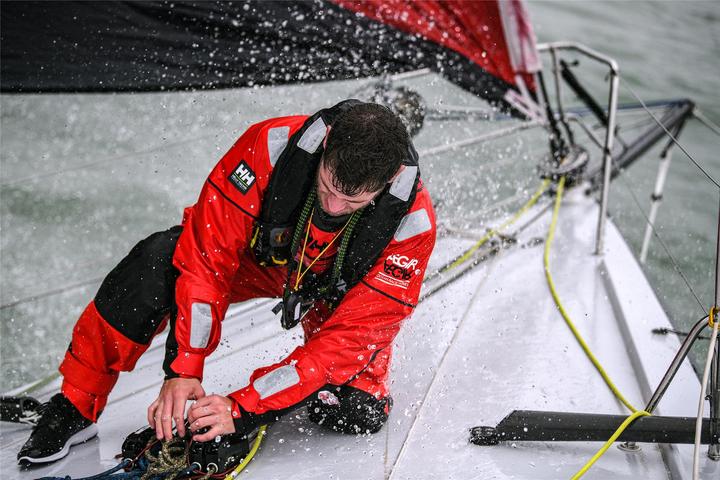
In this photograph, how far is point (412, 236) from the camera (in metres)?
1.46

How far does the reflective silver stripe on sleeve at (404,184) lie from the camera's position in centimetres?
140

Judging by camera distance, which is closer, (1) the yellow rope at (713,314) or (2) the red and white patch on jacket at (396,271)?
(1) the yellow rope at (713,314)

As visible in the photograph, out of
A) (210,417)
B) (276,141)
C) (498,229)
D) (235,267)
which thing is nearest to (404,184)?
(276,141)

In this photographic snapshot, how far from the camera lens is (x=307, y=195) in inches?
57.1

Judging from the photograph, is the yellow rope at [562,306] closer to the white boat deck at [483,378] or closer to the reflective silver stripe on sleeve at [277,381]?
the white boat deck at [483,378]

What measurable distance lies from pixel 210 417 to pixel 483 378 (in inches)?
28.3

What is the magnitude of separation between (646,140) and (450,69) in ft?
3.27

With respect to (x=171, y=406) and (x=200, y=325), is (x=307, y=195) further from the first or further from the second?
(x=171, y=406)

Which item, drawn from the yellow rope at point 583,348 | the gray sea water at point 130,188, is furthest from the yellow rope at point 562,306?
the gray sea water at point 130,188

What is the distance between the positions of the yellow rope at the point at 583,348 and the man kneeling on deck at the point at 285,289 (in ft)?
1.43

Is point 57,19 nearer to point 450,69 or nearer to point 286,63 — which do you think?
point 286,63

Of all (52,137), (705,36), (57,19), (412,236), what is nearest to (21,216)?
(52,137)

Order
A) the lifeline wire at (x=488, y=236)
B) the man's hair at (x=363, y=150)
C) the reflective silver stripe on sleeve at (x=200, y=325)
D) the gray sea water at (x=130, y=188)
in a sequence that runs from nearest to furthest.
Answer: the man's hair at (x=363, y=150)
the reflective silver stripe on sleeve at (x=200, y=325)
the lifeline wire at (x=488, y=236)
the gray sea water at (x=130, y=188)

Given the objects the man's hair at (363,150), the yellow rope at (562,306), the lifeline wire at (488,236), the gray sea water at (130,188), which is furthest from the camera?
the gray sea water at (130,188)
